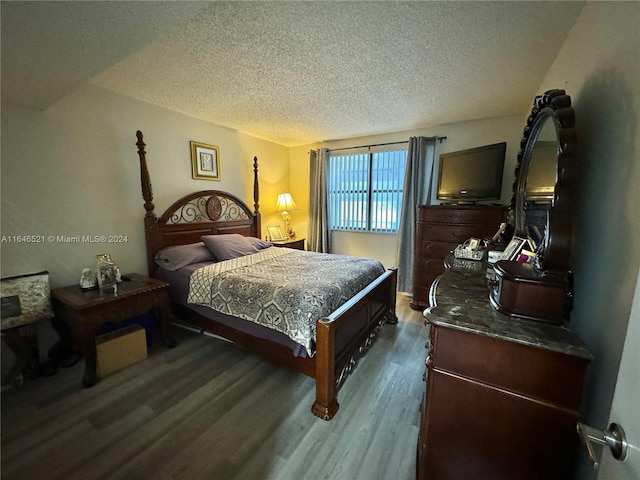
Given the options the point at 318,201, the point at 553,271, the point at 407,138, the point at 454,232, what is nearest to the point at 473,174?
the point at 454,232

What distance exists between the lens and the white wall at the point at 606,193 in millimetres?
834

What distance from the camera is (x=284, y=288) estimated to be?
1.88 metres

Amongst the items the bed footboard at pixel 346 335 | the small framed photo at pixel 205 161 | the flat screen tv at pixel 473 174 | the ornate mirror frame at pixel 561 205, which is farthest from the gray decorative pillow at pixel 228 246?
the ornate mirror frame at pixel 561 205

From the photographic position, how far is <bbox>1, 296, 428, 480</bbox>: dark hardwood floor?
51.1 inches

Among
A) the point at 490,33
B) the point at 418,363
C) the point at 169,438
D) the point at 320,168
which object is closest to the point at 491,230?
the point at 418,363

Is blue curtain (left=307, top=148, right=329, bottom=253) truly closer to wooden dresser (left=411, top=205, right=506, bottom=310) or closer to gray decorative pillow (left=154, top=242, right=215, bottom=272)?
wooden dresser (left=411, top=205, right=506, bottom=310)

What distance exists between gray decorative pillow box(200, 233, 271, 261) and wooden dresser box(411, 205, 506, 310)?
6.91ft

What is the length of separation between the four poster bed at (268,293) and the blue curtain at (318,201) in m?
1.24

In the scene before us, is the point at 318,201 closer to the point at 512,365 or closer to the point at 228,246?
the point at 228,246

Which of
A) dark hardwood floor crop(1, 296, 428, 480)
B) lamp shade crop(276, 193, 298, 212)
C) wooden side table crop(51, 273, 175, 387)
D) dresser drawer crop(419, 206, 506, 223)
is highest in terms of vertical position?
lamp shade crop(276, 193, 298, 212)

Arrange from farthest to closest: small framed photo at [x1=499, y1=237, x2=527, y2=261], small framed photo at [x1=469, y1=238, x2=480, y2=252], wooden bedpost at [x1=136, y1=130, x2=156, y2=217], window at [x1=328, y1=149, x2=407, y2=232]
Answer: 1. window at [x1=328, y1=149, x2=407, y2=232]
2. wooden bedpost at [x1=136, y1=130, x2=156, y2=217]
3. small framed photo at [x1=469, y1=238, x2=480, y2=252]
4. small framed photo at [x1=499, y1=237, x2=527, y2=261]

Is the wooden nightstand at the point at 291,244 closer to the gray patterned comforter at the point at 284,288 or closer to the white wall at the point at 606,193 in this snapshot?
the gray patterned comforter at the point at 284,288

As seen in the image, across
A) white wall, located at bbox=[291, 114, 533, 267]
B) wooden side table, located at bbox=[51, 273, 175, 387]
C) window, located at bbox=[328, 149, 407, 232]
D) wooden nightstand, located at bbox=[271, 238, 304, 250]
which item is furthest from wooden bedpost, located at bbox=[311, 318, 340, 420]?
window, located at bbox=[328, 149, 407, 232]

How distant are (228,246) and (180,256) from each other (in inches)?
19.7
